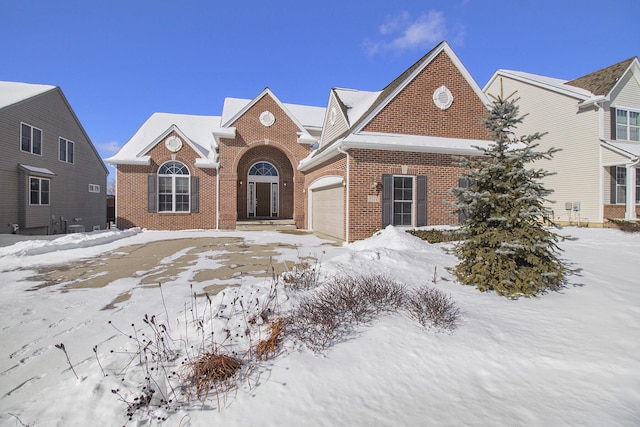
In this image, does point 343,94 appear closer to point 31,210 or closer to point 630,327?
point 630,327

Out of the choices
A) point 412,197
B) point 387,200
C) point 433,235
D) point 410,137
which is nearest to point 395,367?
point 433,235

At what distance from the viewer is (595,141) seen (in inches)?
647

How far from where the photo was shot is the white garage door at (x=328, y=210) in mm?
12453

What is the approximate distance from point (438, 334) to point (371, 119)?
31.0 feet

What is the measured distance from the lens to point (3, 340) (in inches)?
159

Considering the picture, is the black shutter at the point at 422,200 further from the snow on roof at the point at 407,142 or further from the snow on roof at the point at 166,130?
the snow on roof at the point at 166,130

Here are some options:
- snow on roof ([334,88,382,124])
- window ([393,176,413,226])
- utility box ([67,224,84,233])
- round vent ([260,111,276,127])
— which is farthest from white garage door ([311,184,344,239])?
utility box ([67,224,84,233])

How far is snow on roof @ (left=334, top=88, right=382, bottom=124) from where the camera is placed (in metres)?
14.3

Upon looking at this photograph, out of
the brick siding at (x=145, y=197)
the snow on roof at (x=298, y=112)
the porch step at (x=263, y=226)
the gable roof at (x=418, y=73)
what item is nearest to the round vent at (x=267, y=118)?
the snow on roof at (x=298, y=112)

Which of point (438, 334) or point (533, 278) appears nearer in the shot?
point (438, 334)

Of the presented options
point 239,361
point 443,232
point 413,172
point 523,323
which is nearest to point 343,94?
point 413,172

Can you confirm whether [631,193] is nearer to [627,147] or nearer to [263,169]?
[627,147]

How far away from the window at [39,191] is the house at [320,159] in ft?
14.0

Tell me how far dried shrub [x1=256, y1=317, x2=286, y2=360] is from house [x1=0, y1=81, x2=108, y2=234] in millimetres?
18295
